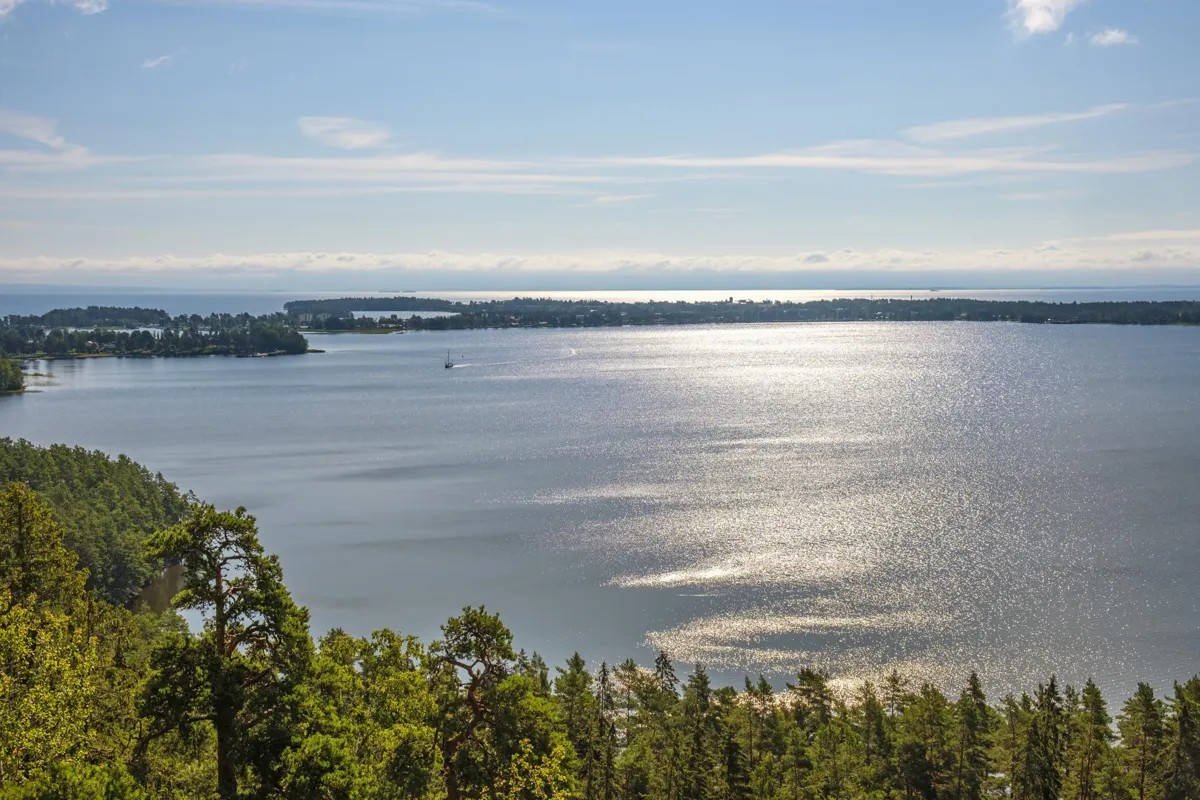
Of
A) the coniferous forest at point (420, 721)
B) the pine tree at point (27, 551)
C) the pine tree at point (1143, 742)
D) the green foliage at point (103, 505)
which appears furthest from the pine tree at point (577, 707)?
the green foliage at point (103, 505)

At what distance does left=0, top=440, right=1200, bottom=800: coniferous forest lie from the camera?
1138cm

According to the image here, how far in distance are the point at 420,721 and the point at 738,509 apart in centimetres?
3935

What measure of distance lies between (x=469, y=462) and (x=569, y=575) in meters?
29.3

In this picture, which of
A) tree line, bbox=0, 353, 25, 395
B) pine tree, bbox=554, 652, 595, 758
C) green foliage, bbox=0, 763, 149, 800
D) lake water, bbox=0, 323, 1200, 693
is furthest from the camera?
tree line, bbox=0, 353, 25, 395

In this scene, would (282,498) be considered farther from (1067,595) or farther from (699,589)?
(1067,595)

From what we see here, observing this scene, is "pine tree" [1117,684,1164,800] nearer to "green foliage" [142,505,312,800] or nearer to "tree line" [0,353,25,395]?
"green foliage" [142,505,312,800]

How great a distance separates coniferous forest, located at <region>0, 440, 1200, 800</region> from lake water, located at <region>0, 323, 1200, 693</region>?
4595 mm

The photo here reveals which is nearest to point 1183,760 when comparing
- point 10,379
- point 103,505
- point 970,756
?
point 970,756

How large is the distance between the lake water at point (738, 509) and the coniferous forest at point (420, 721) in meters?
4.59

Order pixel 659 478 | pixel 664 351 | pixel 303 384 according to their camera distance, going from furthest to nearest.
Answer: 1. pixel 664 351
2. pixel 303 384
3. pixel 659 478

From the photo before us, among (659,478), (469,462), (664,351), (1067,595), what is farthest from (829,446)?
(664,351)

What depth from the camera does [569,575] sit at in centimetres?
4106

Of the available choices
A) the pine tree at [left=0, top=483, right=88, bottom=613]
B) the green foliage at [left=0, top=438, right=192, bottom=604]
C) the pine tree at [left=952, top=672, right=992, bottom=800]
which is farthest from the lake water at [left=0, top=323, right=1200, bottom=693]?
the pine tree at [left=0, top=483, right=88, bottom=613]

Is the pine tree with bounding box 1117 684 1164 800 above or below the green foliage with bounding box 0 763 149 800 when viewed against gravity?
below
